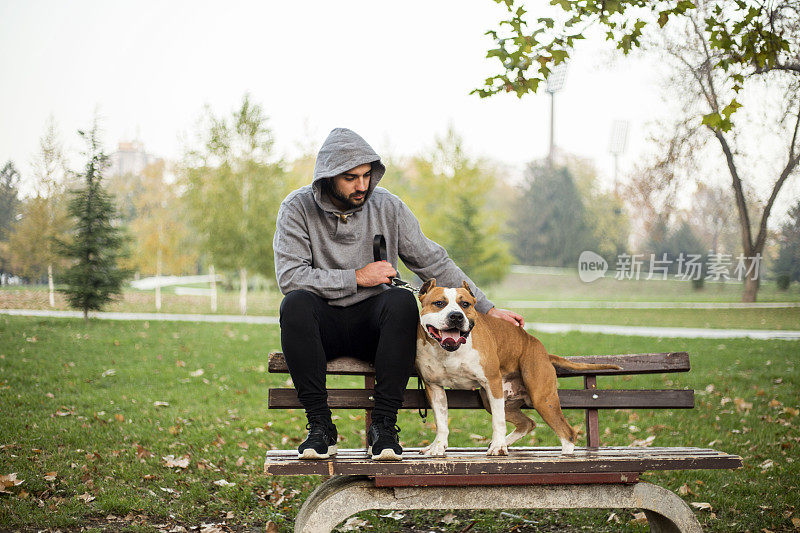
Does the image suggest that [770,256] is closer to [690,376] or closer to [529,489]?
[690,376]

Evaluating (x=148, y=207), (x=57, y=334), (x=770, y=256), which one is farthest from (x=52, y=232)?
(x=770, y=256)

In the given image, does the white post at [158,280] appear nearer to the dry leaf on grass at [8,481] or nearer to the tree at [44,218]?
the tree at [44,218]

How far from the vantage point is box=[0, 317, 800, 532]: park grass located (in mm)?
4324

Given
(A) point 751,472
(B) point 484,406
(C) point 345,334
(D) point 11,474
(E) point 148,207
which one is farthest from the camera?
(E) point 148,207

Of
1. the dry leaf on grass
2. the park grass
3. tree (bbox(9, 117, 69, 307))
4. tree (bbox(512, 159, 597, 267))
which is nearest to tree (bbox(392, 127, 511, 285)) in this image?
tree (bbox(512, 159, 597, 267))

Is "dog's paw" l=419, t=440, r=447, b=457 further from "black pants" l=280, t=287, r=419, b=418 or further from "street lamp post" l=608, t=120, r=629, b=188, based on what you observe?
"street lamp post" l=608, t=120, r=629, b=188

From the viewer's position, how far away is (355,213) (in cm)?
352

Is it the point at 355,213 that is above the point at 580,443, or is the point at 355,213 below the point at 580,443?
above

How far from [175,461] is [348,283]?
2.80m

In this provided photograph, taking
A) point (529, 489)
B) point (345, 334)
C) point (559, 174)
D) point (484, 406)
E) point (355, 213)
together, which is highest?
point (559, 174)

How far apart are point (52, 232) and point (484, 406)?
A: 10.9 m

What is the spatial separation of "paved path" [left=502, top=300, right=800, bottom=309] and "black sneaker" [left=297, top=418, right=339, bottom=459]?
11105 mm

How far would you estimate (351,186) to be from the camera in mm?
3383

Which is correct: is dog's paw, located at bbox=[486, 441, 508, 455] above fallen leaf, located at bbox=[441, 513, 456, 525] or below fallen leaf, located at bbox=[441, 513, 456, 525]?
above
